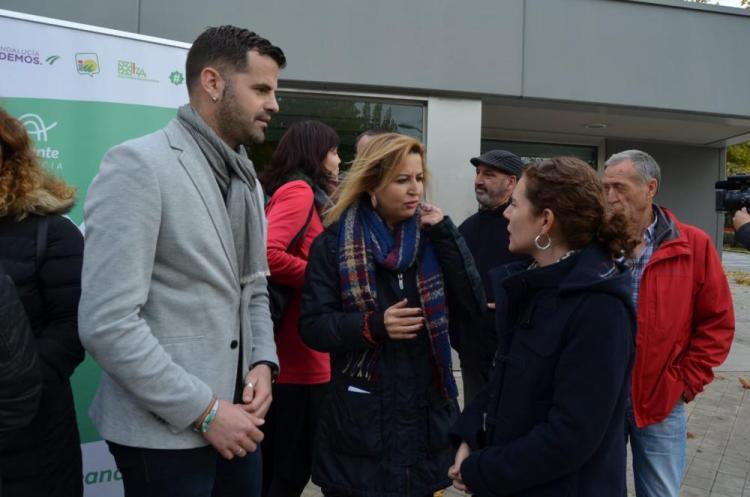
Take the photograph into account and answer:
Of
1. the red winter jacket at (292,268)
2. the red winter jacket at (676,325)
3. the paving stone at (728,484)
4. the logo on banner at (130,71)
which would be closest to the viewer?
the red winter jacket at (676,325)

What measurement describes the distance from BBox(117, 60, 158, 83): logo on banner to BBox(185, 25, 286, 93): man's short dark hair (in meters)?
1.68

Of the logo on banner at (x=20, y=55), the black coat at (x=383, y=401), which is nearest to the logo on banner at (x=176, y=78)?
the logo on banner at (x=20, y=55)

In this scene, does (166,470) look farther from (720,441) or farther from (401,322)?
(720,441)

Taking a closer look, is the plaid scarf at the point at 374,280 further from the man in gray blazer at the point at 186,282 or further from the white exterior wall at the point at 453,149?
the white exterior wall at the point at 453,149

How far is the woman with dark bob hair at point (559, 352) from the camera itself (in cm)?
166

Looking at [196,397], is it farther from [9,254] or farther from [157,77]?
[157,77]

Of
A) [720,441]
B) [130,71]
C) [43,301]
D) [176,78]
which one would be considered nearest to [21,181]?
[43,301]

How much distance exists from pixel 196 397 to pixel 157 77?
2380mm

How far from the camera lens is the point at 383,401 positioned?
2.31 metres

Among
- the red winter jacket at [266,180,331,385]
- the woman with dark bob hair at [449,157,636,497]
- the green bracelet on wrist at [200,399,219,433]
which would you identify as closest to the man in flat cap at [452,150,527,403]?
Answer: the red winter jacket at [266,180,331,385]

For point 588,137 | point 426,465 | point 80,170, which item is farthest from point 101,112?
point 588,137

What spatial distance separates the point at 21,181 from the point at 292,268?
1.22 metres

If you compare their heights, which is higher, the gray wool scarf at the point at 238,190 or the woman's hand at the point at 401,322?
the gray wool scarf at the point at 238,190

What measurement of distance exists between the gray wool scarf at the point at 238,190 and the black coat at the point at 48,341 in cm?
56
